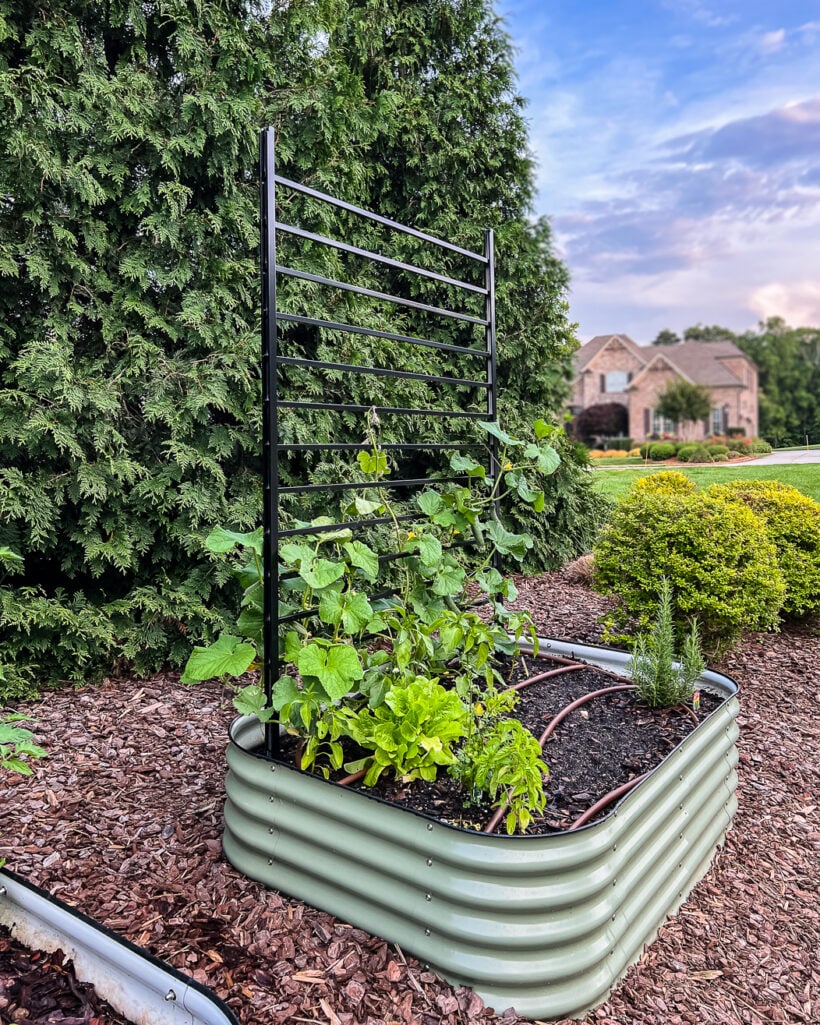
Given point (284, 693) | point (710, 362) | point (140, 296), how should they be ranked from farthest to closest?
1. point (710, 362)
2. point (140, 296)
3. point (284, 693)

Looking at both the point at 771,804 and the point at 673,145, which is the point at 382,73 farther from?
the point at 771,804

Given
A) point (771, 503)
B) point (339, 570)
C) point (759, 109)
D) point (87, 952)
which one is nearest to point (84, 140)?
point (339, 570)

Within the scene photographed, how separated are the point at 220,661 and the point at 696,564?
2288 millimetres

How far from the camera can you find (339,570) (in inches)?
63.0

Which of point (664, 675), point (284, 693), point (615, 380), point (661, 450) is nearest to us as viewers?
point (284, 693)

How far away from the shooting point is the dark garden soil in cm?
124

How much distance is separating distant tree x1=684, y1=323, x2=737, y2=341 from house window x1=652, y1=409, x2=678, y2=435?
1.88 ft

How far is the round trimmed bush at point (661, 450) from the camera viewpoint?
16.2 ft

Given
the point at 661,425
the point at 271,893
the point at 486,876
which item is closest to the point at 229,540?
the point at 271,893

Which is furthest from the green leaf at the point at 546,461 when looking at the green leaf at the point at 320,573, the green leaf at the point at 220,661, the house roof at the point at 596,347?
the house roof at the point at 596,347

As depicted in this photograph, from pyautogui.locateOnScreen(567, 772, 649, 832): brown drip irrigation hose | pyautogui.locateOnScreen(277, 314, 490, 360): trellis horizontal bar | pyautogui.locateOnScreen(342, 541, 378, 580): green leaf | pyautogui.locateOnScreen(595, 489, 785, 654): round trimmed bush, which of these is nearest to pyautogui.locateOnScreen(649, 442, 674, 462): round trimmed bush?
pyautogui.locateOnScreen(595, 489, 785, 654): round trimmed bush

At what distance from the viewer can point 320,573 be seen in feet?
5.22

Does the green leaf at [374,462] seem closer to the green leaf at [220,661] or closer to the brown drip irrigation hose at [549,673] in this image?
the green leaf at [220,661]

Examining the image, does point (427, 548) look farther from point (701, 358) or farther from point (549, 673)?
point (701, 358)
